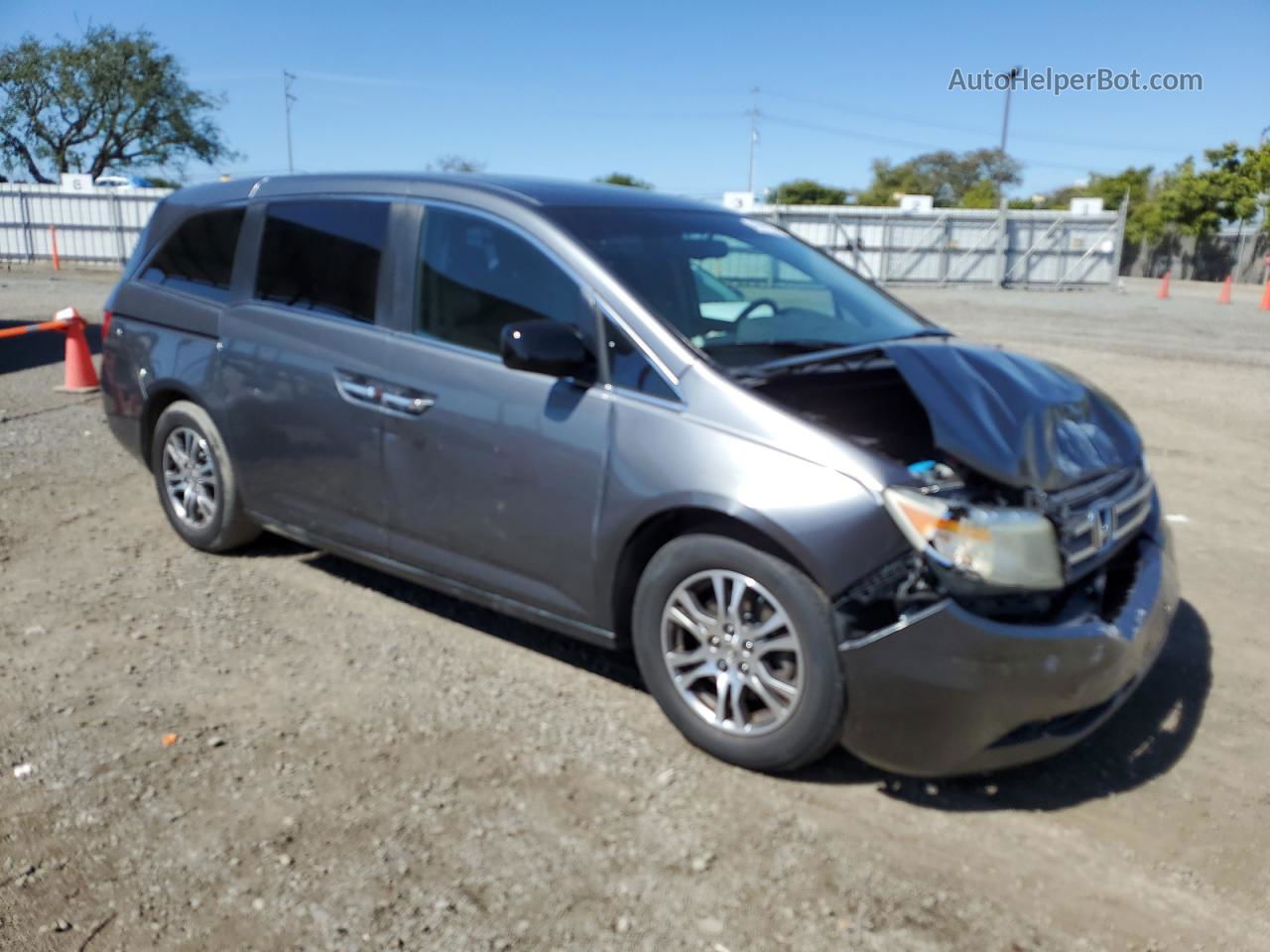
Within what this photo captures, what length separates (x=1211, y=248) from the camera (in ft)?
148

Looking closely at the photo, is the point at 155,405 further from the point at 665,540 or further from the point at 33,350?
the point at 33,350

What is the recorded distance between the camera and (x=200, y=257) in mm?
5344

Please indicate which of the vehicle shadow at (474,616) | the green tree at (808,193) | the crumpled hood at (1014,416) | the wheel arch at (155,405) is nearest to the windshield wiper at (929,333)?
the crumpled hood at (1014,416)

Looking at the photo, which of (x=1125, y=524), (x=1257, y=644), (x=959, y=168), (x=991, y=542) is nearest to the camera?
(x=991, y=542)

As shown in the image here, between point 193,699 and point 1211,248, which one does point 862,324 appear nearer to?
point 193,699

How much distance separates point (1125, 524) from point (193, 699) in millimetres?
3259

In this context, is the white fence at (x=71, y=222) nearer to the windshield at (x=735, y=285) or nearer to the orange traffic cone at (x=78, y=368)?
the orange traffic cone at (x=78, y=368)

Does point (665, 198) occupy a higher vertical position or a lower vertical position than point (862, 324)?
higher

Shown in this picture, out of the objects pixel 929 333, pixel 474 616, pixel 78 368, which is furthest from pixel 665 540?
pixel 78 368

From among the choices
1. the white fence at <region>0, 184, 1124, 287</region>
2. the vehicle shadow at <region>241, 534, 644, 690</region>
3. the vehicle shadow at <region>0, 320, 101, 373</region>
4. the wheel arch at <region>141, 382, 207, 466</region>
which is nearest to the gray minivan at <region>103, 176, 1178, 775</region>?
the wheel arch at <region>141, 382, 207, 466</region>

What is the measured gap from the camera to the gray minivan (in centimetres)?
A: 311

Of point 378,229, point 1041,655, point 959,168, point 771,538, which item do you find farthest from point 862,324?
point 959,168

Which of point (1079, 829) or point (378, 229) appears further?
point (378, 229)

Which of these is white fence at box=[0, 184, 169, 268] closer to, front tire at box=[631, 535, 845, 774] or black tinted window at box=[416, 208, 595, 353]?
black tinted window at box=[416, 208, 595, 353]
